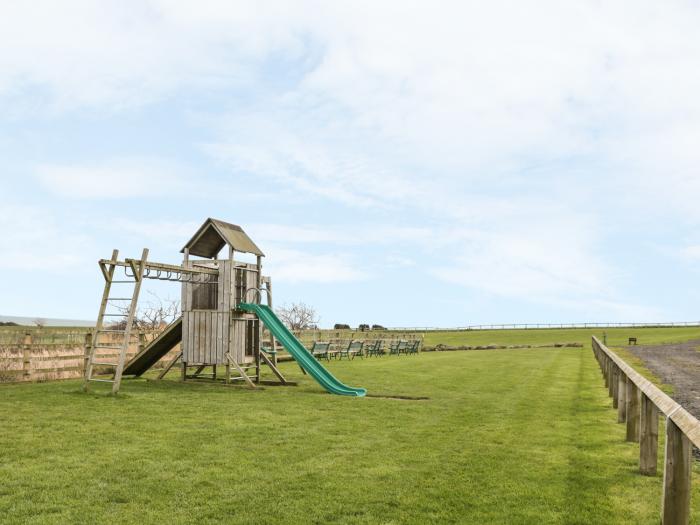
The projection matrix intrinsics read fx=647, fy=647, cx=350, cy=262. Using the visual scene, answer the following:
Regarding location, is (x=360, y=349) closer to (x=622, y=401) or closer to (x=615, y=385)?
(x=615, y=385)

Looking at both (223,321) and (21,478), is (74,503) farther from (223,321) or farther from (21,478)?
(223,321)

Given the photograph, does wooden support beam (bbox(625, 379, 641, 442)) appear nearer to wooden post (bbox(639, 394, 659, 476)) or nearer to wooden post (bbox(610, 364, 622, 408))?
wooden post (bbox(639, 394, 659, 476))

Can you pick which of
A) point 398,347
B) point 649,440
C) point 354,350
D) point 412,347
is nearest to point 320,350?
point 354,350

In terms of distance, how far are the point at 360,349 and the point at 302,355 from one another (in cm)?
1529


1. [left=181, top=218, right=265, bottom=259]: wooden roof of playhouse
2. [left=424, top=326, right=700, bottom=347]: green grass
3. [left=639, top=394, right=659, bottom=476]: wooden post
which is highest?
[left=181, top=218, right=265, bottom=259]: wooden roof of playhouse

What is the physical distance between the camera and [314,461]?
7.50 meters

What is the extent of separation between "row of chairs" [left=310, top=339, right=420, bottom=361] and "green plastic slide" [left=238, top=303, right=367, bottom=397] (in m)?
8.84

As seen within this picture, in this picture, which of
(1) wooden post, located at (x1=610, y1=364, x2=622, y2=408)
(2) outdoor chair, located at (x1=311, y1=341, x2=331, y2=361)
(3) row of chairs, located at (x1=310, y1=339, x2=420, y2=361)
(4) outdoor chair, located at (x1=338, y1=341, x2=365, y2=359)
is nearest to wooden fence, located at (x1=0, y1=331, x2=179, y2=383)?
(3) row of chairs, located at (x1=310, y1=339, x2=420, y2=361)

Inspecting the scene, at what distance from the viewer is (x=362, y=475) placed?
687 cm

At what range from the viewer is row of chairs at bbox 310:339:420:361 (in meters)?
27.5

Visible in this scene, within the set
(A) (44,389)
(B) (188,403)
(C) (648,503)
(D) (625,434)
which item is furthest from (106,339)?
(C) (648,503)

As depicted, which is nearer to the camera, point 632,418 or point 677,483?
point 677,483

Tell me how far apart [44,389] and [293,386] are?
589 centimetres

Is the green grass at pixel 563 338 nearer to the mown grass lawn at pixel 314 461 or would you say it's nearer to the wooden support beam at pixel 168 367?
the wooden support beam at pixel 168 367
